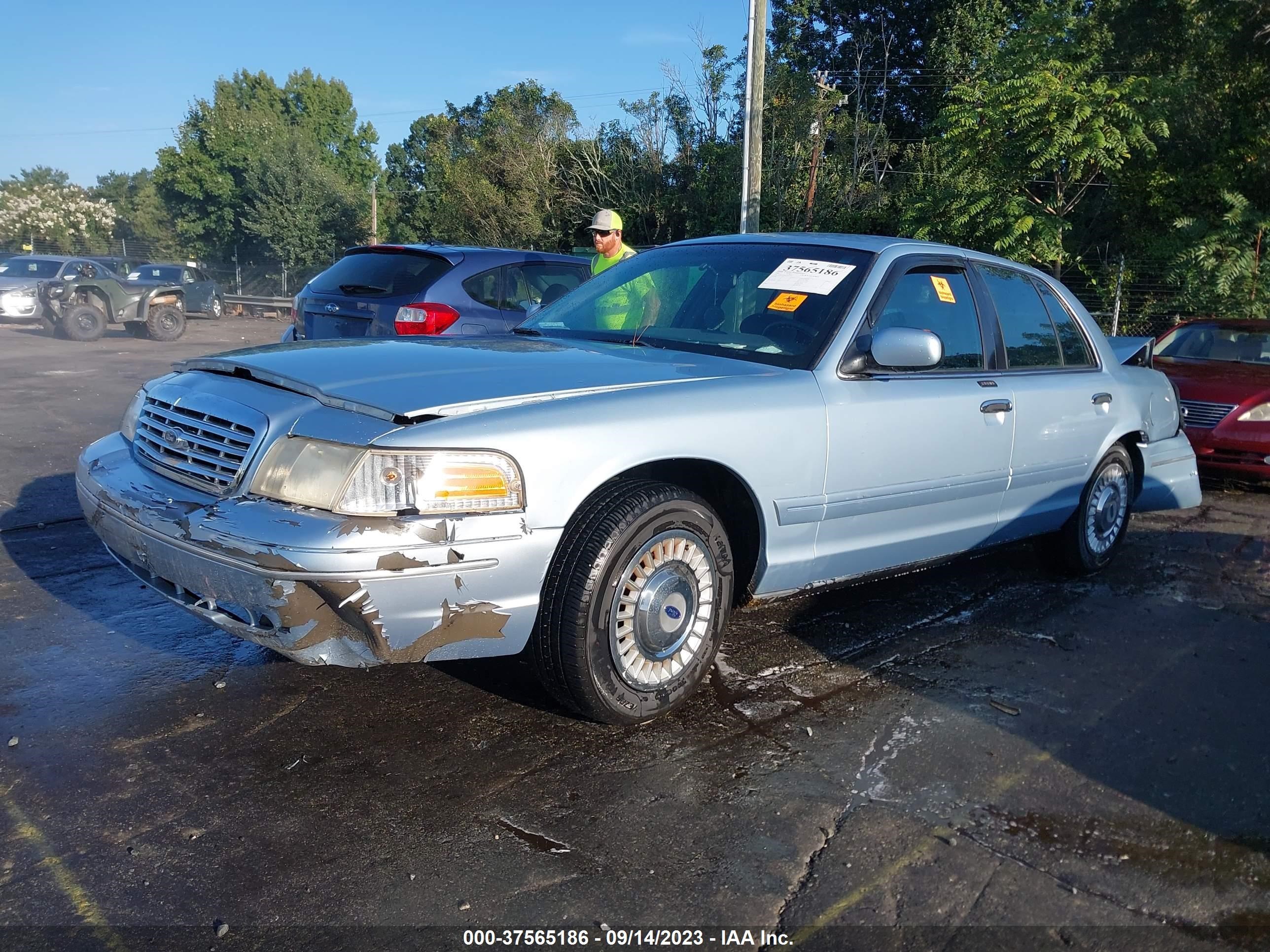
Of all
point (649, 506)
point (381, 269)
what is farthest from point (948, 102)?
point (649, 506)

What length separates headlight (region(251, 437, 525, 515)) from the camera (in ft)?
9.26

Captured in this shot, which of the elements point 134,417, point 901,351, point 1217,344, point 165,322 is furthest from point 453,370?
point 165,322

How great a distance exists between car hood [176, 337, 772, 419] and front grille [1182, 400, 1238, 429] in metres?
6.05

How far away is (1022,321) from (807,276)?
4.32 feet

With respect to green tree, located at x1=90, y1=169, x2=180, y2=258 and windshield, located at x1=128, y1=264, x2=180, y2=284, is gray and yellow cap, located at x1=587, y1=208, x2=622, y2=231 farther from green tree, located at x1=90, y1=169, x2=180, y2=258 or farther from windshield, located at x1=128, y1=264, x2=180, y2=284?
green tree, located at x1=90, y1=169, x2=180, y2=258

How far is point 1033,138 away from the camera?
14.2 m

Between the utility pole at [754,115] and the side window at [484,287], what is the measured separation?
829cm

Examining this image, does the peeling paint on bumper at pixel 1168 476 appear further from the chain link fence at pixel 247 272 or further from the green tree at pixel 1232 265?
the chain link fence at pixel 247 272

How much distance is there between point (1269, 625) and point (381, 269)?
611 cm

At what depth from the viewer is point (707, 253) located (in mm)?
4523

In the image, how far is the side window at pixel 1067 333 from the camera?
5.10m

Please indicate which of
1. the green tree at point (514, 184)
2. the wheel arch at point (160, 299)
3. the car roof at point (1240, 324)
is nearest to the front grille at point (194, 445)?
the car roof at point (1240, 324)

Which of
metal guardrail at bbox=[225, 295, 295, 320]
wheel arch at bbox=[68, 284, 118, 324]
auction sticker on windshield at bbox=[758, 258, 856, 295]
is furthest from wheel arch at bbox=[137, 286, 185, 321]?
auction sticker on windshield at bbox=[758, 258, 856, 295]

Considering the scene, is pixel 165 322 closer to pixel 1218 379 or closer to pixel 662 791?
pixel 1218 379
